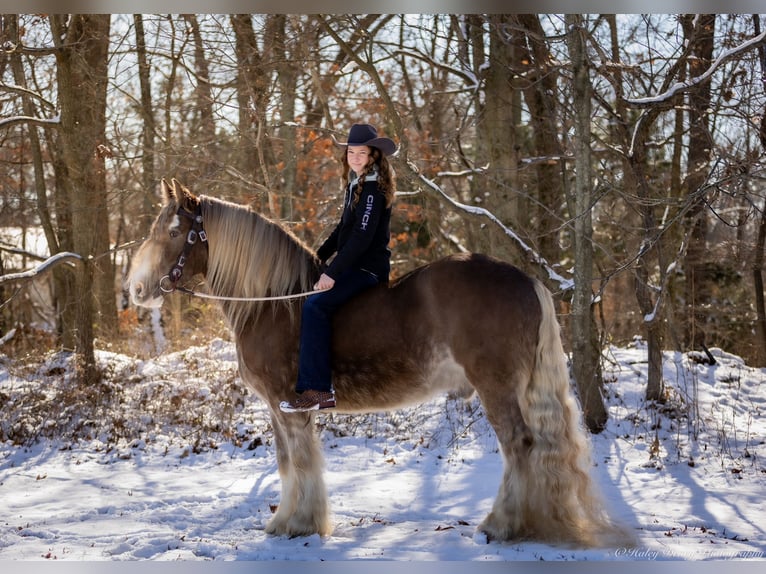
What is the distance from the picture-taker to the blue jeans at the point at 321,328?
4910 millimetres

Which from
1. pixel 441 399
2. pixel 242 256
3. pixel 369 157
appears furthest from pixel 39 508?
pixel 441 399

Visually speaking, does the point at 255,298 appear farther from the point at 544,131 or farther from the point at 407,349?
the point at 544,131

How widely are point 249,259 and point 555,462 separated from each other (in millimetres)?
2587

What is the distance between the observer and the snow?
15.7ft

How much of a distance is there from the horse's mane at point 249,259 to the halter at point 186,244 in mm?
45

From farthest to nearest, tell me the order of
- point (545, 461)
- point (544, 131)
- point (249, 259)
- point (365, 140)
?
point (544, 131) < point (249, 259) < point (365, 140) < point (545, 461)

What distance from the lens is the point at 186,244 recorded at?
17.4 feet

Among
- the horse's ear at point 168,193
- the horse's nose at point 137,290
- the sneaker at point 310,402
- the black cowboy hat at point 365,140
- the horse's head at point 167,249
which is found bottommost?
the sneaker at point 310,402

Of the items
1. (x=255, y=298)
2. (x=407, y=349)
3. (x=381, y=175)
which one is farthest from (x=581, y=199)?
(x=255, y=298)

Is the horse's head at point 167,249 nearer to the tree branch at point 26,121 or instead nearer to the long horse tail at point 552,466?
the long horse tail at point 552,466

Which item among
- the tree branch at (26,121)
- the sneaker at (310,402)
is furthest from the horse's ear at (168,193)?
the tree branch at (26,121)

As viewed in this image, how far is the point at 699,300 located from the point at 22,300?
15777 millimetres

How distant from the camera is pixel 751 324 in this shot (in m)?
15.6

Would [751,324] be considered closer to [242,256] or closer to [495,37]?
[495,37]
